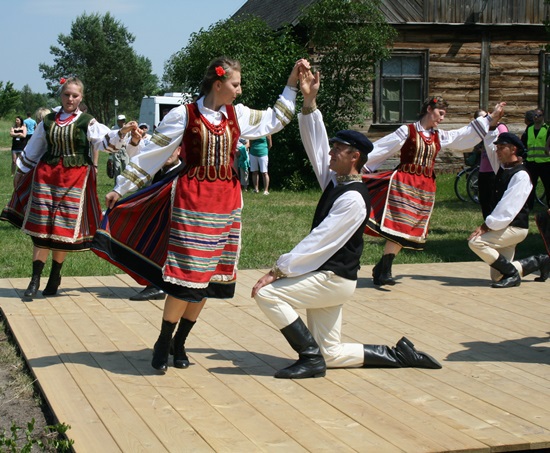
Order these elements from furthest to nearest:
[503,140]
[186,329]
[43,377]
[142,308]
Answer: [503,140], [142,308], [186,329], [43,377]

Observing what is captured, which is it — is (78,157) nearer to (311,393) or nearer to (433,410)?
(311,393)

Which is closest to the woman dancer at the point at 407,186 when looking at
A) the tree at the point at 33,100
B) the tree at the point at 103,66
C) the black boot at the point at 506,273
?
the black boot at the point at 506,273

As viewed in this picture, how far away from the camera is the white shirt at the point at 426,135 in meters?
7.32

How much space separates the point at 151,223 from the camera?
16.1ft

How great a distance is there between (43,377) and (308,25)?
1338 centimetres

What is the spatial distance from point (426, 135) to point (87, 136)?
2.72 m

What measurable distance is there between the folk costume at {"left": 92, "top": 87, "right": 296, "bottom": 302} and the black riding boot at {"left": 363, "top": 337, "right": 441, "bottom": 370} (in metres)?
0.83

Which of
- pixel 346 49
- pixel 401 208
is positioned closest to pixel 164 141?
pixel 401 208

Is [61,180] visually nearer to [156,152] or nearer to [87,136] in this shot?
[87,136]

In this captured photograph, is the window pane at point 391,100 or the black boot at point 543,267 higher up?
the window pane at point 391,100

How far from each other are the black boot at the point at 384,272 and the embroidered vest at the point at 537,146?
5339 mm

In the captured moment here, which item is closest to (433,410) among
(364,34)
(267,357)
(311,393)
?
(311,393)

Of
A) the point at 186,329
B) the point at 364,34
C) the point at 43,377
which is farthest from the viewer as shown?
the point at 364,34

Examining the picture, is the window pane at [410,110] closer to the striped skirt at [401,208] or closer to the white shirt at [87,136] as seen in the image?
the striped skirt at [401,208]
